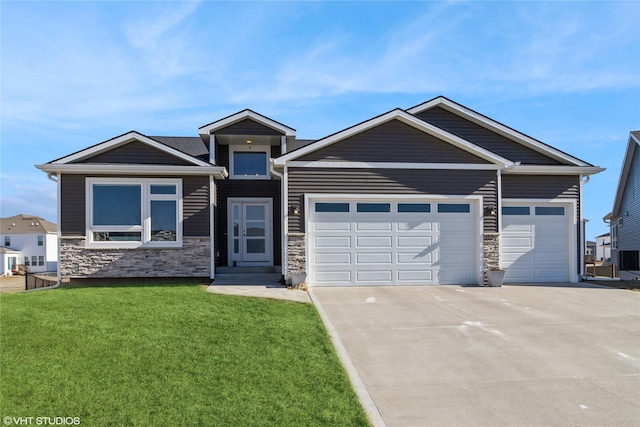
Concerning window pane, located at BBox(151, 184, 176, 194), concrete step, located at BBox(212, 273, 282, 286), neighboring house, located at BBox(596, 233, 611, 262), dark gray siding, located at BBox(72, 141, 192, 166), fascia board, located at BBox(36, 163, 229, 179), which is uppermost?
dark gray siding, located at BBox(72, 141, 192, 166)

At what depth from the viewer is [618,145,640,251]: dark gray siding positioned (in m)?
21.3

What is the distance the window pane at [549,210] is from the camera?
1340 cm

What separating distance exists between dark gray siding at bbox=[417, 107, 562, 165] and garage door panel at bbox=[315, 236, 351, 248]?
5724 mm

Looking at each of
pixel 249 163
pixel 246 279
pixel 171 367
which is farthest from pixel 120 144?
pixel 171 367

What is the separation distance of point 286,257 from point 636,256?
63.9 ft

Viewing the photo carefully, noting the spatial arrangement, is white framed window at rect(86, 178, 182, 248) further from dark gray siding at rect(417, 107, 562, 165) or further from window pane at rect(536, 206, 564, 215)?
window pane at rect(536, 206, 564, 215)

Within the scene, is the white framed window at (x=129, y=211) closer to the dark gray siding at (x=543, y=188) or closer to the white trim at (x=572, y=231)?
the dark gray siding at (x=543, y=188)

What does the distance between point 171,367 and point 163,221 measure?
821cm

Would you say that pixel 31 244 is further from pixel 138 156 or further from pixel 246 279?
pixel 246 279

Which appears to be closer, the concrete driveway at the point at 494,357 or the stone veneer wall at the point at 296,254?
the concrete driveway at the point at 494,357

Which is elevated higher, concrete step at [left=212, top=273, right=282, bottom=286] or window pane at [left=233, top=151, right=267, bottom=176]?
window pane at [left=233, top=151, right=267, bottom=176]

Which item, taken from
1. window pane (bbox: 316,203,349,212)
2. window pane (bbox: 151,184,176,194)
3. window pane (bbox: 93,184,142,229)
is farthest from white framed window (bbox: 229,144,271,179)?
window pane (bbox: 316,203,349,212)

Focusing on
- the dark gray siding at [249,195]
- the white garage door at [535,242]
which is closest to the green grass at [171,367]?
the dark gray siding at [249,195]

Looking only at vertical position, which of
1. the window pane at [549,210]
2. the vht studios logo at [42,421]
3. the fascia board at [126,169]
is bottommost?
the vht studios logo at [42,421]
